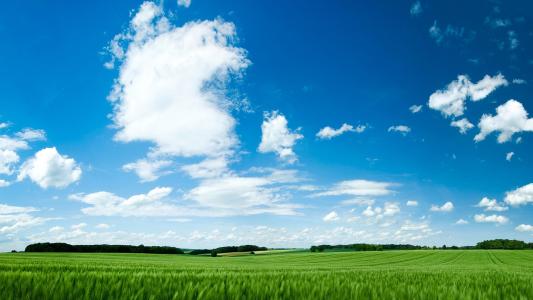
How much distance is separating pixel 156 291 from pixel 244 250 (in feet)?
394

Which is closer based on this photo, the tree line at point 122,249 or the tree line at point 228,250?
the tree line at point 122,249

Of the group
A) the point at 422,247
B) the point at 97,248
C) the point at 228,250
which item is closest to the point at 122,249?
the point at 97,248

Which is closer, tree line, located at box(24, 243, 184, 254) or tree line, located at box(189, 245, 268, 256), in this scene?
tree line, located at box(24, 243, 184, 254)

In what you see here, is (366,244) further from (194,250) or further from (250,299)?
(250,299)

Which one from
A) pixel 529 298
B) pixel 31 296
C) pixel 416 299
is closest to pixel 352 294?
pixel 416 299

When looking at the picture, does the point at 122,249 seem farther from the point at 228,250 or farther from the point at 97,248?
the point at 228,250

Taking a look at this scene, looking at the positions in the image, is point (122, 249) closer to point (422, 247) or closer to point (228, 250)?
point (228, 250)

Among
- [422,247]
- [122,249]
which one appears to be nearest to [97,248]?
[122,249]

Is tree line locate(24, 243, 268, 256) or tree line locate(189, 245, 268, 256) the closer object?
tree line locate(24, 243, 268, 256)

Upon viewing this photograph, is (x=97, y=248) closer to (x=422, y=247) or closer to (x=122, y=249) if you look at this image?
(x=122, y=249)

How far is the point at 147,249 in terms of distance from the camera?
351ft

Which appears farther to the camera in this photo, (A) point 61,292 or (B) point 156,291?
(B) point 156,291

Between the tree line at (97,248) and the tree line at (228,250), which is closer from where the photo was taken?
the tree line at (97,248)

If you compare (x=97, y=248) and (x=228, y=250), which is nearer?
(x=97, y=248)
